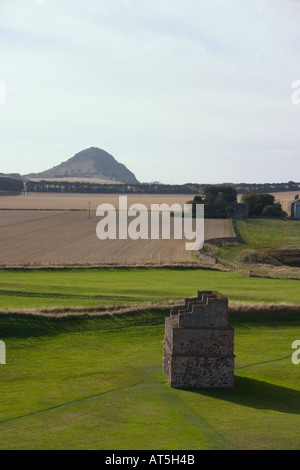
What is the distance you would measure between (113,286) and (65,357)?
19121mm

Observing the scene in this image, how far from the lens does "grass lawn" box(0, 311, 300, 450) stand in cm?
2588

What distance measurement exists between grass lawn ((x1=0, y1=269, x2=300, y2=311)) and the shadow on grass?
1614 centimetres

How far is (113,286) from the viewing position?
56.7 m

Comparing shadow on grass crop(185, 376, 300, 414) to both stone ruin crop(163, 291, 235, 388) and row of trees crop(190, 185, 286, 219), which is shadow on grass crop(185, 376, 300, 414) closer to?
stone ruin crop(163, 291, 235, 388)

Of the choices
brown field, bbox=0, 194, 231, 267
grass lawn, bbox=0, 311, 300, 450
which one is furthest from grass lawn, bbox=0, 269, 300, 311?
grass lawn, bbox=0, 311, 300, 450

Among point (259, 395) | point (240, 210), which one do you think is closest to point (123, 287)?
point (259, 395)

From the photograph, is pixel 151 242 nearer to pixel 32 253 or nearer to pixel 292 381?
pixel 32 253

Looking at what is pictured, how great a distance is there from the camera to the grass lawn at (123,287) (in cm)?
5006

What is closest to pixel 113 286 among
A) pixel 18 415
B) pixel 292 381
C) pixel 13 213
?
pixel 292 381

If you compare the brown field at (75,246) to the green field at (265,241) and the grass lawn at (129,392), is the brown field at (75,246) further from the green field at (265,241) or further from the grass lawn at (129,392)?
the grass lawn at (129,392)

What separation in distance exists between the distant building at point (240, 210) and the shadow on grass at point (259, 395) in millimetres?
90689

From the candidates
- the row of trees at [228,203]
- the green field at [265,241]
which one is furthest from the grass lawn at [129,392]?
the row of trees at [228,203]

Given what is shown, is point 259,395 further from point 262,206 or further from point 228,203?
point 262,206

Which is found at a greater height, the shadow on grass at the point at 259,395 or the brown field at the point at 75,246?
the brown field at the point at 75,246
